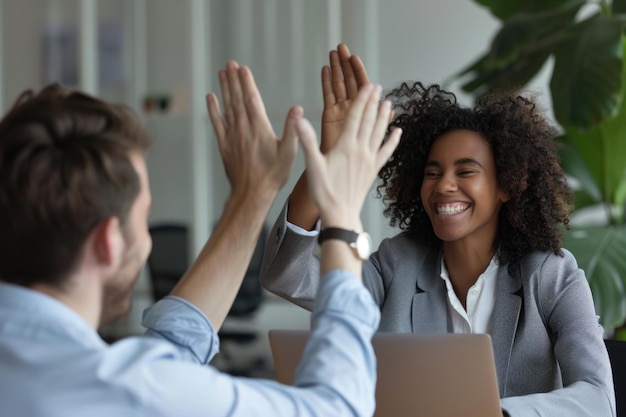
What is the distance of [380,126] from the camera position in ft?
4.20

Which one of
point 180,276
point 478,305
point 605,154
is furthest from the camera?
point 180,276

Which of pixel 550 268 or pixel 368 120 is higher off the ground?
pixel 368 120

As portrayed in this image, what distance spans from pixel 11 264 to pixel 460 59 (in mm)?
4347

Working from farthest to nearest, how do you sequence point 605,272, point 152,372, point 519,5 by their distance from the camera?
point 519,5 < point 605,272 < point 152,372

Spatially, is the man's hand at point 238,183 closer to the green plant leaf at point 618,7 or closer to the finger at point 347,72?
the finger at point 347,72

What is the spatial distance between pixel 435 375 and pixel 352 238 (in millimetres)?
337

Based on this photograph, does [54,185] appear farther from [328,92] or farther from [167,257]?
[167,257]

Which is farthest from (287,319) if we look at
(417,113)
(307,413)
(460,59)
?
(307,413)

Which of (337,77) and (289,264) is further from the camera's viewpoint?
(289,264)

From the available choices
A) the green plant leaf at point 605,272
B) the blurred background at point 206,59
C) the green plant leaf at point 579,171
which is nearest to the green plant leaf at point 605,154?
the green plant leaf at point 579,171

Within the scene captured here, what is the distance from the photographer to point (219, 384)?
107 cm

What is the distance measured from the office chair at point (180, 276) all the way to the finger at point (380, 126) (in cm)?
410

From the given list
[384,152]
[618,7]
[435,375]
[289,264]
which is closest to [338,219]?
[384,152]

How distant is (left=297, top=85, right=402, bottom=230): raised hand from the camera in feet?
3.99
